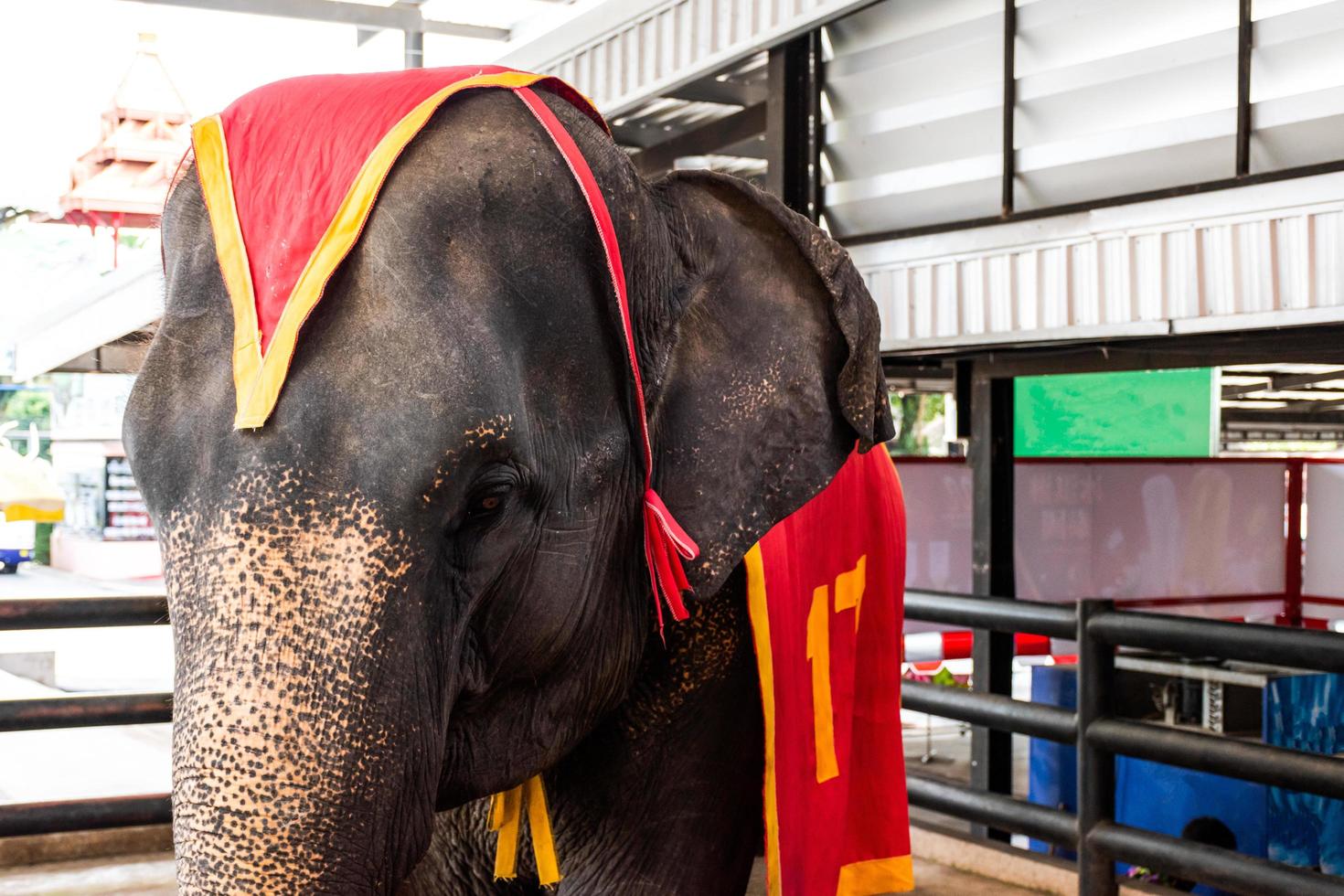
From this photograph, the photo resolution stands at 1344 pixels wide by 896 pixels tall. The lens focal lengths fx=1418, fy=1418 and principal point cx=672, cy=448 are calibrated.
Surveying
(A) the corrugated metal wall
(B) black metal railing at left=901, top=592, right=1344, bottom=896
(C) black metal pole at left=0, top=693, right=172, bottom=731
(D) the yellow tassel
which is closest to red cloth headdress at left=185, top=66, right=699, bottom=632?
(D) the yellow tassel

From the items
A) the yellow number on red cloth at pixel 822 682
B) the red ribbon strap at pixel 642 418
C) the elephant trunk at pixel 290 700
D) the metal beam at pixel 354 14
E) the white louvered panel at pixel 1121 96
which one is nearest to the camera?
the elephant trunk at pixel 290 700

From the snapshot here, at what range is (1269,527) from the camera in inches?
192

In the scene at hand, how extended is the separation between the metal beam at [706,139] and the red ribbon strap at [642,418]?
3.25m

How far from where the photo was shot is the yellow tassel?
1.83m

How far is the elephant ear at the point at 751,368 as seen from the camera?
1792 mm

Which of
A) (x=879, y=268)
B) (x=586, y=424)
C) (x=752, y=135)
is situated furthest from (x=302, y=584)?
(x=752, y=135)

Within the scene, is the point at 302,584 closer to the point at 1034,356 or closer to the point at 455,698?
the point at 455,698

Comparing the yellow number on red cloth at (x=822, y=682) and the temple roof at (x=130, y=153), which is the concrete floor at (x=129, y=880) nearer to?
the yellow number on red cloth at (x=822, y=682)

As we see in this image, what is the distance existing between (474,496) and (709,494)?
0.44m

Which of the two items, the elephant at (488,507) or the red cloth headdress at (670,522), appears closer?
the elephant at (488,507)

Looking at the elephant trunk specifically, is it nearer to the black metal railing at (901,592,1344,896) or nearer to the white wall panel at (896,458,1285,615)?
the black metal railing at (901,592,1344,896)

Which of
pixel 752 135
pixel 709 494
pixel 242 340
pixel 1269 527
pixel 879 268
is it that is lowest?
pixel 1269 527

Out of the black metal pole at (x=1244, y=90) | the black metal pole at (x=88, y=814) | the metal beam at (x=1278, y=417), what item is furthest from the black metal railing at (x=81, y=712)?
the metal beam at (x=1278, y=417)

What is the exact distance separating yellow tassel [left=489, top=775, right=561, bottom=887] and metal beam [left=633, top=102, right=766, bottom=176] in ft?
10.8
